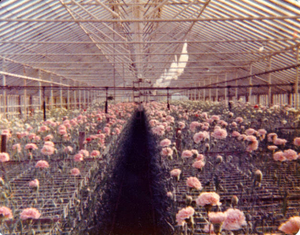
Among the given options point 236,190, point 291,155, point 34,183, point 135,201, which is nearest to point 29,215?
point 34,183

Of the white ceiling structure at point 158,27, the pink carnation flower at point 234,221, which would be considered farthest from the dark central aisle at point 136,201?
the white ceiling structure at point 158,27

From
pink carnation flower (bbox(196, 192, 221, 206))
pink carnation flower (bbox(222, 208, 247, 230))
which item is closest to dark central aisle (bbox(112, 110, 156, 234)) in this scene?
pink carnation flower (bbox(196, 192, 221, 206))

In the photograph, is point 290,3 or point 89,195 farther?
point 290,3

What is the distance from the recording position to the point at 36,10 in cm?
676

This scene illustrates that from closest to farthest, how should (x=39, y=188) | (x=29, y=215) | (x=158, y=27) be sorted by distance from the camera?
(x=29, y=215) < (x=39, y=188) < (x=158, y=27)

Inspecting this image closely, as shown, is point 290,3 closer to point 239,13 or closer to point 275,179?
point 239,13

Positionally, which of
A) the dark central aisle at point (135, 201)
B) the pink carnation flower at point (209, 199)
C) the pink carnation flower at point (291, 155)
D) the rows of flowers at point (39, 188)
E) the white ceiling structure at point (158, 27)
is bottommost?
the dark central aisle at point (135, 201)

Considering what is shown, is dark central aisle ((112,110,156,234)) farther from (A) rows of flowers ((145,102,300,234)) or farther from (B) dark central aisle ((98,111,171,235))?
(A) rows of flowers ((145,102,300,234))

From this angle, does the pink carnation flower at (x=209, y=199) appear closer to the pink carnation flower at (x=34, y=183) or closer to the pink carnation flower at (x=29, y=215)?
the pink carnation flower at (x=29, y=215)

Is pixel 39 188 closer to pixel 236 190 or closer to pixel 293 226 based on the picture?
pixel 236 190

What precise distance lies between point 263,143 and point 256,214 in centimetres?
229

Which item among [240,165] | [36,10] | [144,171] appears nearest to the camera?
[240,165]

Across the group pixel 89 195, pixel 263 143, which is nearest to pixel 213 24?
pixel 263 143

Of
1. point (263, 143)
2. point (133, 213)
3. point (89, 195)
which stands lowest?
point (133, 213)
